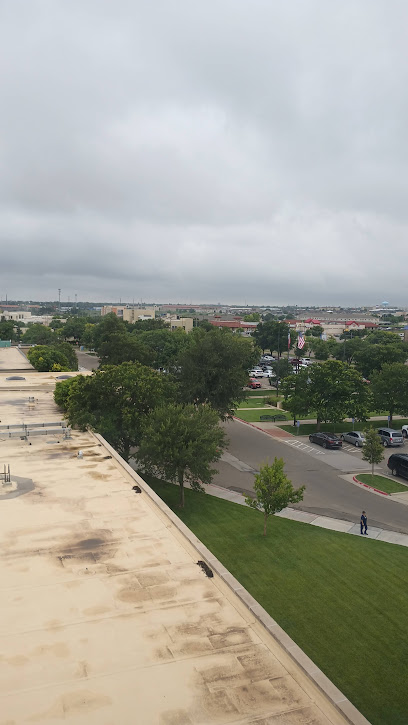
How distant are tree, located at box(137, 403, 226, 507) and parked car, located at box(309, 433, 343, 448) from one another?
15759mm

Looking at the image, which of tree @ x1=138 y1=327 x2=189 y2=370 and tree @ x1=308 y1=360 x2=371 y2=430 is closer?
tree @ x1=308 y1=360 x2=371 y2=430

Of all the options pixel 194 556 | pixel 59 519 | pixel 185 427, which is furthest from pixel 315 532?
pixel 59 519

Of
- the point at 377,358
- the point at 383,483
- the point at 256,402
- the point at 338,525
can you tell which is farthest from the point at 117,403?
the point at 377,358

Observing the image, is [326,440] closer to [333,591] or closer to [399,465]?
[399,465]

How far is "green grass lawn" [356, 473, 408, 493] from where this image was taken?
30391 mm

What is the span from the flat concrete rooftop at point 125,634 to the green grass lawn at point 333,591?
510 centimetres

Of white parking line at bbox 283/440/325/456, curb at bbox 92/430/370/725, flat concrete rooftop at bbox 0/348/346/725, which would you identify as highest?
curb at bbox 92/430/370/725

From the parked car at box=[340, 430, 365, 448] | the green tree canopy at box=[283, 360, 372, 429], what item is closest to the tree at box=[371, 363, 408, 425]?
the green tree canopy at box=[283, 360, 372, 429]

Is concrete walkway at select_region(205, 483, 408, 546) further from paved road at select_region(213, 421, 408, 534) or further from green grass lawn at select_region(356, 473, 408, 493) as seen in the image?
green grass lawn at select_region(356, 473, 408, 493)

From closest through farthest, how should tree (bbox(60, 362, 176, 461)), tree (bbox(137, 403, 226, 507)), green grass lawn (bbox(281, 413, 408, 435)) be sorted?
tree (bbox(137, 403, 226, 507)) → tree (bbox(60, 362, 176, 461)) → green grass lawn (bbox(281, 413, 408, 435))

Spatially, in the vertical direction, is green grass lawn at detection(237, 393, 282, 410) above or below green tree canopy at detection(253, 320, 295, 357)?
below

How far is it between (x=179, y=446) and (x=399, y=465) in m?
16.4

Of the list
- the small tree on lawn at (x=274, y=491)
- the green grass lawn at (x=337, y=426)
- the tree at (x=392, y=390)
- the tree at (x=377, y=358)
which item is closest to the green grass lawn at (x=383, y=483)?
the small tree on lawn at (x=274, y=491)

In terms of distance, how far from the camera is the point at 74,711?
29.2 ft
